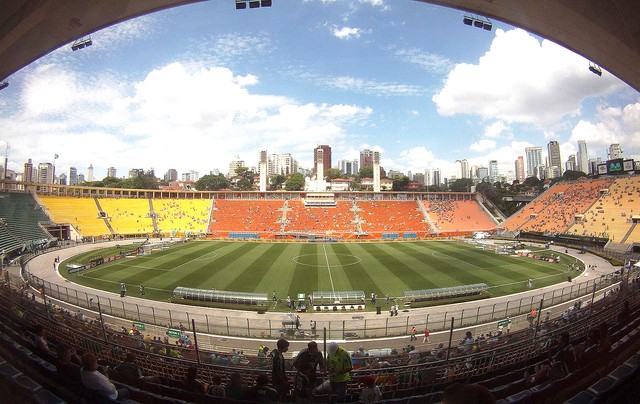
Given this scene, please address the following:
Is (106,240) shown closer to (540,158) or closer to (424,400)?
(424,400)

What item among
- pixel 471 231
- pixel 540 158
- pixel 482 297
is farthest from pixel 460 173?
pixel 482 297

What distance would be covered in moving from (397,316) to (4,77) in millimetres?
16790

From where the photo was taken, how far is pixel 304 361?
389 cm

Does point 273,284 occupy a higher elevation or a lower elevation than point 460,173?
lower

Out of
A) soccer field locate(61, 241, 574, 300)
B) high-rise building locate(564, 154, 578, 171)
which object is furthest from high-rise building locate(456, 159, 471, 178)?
soccer field locate(61, 241, 574, 300)

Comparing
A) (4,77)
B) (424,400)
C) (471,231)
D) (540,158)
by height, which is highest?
(540,158)

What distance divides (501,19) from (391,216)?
52.5m

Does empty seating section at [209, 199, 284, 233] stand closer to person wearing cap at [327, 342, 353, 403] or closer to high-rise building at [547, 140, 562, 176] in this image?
person wearing cap at [327, 342, 353, 403]

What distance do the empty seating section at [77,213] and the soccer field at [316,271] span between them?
12853mm

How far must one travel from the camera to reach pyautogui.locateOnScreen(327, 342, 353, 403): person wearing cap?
162 inches

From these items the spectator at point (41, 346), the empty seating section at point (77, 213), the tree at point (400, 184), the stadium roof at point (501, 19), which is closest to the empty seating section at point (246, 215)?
the empty seating section at point (77, 213)

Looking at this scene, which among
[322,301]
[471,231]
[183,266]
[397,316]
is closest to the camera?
[397,316]

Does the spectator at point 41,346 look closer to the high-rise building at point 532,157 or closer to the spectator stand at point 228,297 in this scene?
the spectator stand at point 228,297

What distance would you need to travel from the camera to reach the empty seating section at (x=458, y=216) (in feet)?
178
